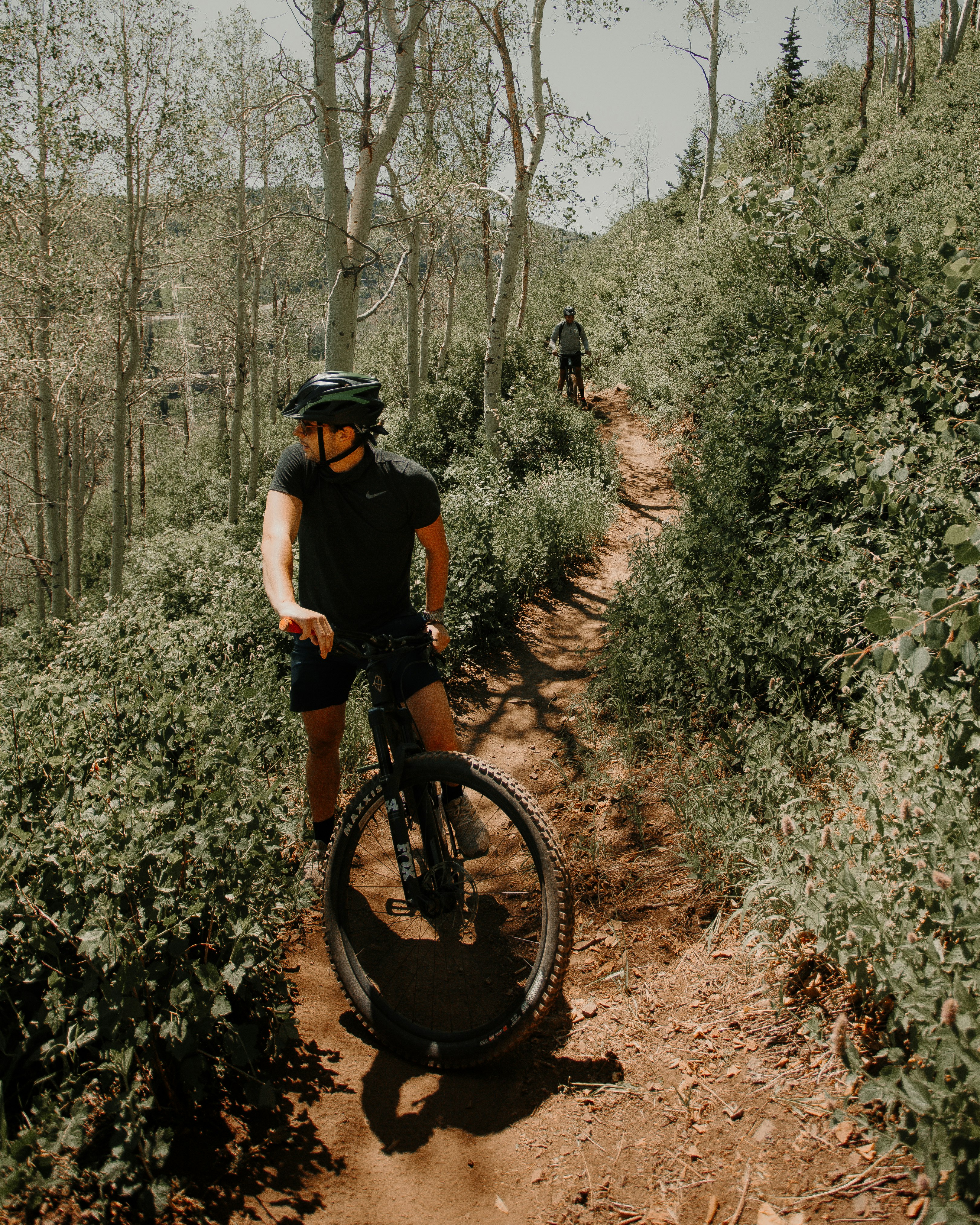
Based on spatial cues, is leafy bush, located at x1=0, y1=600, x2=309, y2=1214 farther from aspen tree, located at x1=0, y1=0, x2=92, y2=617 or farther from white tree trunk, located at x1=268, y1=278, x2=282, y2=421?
white tree trunk, located at x1=268, y1=278, x2=282, y2=421

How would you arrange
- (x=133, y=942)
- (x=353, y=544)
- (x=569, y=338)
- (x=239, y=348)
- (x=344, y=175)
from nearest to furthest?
(x=133, y=942) < (x=353, y=544) < (x=344, y=175) < (x=569, y=338) < (x=239, y=348)

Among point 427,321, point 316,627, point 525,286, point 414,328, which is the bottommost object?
point 316,627

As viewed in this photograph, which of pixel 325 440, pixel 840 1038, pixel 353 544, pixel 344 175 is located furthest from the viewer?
pixel 344 175

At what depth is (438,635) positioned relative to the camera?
3.01 metres

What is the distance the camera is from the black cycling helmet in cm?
288

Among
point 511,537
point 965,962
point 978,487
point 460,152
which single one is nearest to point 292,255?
point 460,152

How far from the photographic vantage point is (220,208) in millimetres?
27250

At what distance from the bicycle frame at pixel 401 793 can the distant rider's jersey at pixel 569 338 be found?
43.2ft

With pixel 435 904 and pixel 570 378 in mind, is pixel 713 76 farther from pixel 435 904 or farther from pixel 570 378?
pixel 435 904

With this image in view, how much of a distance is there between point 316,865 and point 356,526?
5.17 ft

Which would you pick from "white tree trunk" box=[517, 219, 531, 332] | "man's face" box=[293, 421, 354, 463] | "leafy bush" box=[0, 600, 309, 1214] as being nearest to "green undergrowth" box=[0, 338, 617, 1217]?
"leafy bush" box=[0, 600, 309, 1214]

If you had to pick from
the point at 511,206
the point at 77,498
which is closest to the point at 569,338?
the point at 511,206

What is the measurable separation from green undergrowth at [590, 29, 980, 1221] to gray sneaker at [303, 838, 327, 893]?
1.72 metres

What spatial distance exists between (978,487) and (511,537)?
476 cm
